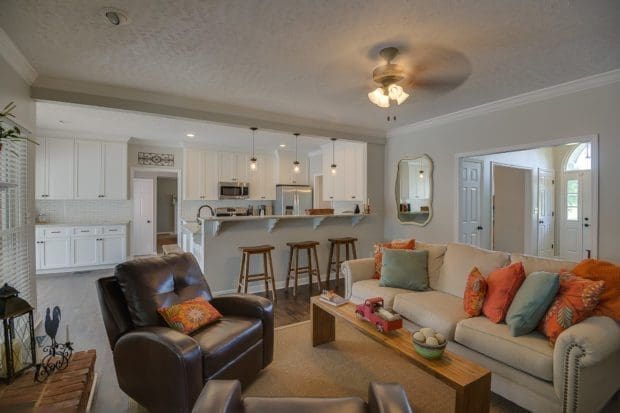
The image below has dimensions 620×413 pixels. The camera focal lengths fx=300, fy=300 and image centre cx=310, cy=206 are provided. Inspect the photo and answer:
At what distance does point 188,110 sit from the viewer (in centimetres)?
371

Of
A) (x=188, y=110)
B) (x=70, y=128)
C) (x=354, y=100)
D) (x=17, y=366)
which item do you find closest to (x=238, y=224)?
(x=188, y=110)

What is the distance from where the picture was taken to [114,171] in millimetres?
5918

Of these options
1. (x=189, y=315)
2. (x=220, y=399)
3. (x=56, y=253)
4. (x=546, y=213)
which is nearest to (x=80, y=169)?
(x=56, y=253)

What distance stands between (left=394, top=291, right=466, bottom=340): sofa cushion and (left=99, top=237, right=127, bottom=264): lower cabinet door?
213 inches

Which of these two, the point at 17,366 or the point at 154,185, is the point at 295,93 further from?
the point at 154,185

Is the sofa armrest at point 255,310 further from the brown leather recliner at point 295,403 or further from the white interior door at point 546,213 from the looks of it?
the white interior door at point 546,213

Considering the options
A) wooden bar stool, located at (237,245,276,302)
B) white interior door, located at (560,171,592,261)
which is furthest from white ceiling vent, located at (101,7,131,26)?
white interior door, located at (560,171,592,261)

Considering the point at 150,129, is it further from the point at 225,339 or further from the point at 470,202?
the point at 470,202

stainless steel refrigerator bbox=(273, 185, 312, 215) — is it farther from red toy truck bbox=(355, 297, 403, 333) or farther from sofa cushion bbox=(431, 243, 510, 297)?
red toy truck bbox=(355, 297, 403, 333)

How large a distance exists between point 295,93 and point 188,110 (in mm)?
1355

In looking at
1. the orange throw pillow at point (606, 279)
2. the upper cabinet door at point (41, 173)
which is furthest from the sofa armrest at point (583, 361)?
the upper cabinet door at point (41, 173)

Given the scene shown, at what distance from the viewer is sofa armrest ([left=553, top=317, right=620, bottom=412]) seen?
162cm

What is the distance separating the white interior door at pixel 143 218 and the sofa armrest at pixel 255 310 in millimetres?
5701

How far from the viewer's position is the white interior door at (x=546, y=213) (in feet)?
19.6
